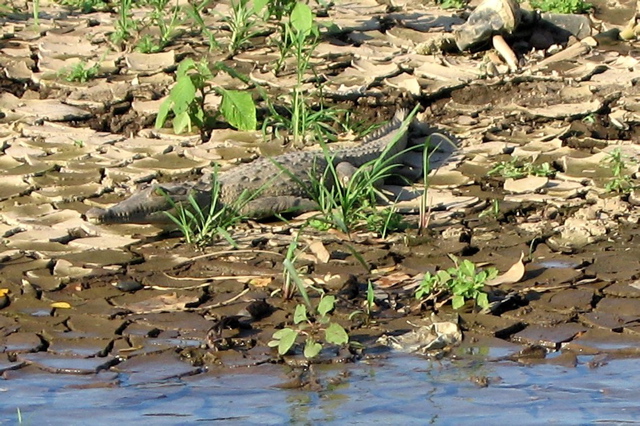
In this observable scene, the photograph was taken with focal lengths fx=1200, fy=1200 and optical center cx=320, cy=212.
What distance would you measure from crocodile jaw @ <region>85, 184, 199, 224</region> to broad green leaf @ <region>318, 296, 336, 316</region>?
1414 millimetres

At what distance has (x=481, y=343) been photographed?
4.64 metres

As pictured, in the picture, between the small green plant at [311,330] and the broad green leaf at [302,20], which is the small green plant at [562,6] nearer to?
the broad green leaf at [302,20]

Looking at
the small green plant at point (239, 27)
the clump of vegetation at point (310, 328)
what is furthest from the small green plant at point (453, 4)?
the clump of vegetation at point (310, 328)

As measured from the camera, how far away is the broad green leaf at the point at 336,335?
4449 mm

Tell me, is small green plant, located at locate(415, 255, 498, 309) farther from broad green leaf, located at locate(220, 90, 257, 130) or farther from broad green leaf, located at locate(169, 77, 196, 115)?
broad green leaf, located at locate(169, 77, 196, 115)

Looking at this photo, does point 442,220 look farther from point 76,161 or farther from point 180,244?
point 76,161

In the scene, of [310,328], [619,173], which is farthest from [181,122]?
[310,328]

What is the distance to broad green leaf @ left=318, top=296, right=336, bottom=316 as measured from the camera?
4566 mm

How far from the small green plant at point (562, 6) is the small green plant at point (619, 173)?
2.17 metres

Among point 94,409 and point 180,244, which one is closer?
point 94,409

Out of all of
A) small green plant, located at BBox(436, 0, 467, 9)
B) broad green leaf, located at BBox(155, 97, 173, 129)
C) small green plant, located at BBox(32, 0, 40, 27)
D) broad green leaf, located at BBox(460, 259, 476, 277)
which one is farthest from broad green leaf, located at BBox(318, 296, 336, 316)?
small green plant, located at BBox(32, 0, 40, 27)

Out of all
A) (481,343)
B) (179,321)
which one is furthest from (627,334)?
(179,321)

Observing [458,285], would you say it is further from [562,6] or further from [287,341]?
[562,6]

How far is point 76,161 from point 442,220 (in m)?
2.23
